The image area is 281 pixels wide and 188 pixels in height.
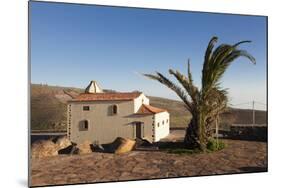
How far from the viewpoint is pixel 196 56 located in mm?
7000

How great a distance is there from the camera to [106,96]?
6617 mm

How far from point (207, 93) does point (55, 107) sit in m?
2.49

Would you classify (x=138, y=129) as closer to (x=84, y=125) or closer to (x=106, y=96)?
(x=106, y=96)

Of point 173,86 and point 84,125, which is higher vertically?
point 173,86

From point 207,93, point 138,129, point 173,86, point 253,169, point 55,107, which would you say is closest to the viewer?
point 55,107

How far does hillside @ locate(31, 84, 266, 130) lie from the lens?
6.19 m

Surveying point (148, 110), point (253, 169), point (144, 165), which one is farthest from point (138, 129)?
point (253, 169)

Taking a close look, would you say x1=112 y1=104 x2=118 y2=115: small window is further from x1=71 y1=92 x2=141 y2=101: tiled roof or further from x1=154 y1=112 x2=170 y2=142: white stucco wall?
x1=154 y1=112 x2=170 y2=142: white stucco wall

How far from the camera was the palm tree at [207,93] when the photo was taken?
7.02 meters

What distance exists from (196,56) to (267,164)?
2.24 meters

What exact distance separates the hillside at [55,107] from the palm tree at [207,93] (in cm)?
19

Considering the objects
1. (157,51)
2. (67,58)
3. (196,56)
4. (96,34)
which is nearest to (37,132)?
(67,58)

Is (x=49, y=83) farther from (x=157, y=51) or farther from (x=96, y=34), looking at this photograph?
(x=157, y=51)

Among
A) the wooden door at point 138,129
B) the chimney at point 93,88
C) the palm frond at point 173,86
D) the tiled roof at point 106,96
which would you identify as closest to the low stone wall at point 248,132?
the palm frond at point 173,86
